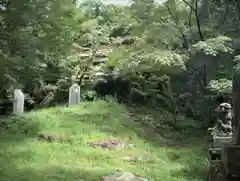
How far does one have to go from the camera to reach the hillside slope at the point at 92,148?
8008 millimetres

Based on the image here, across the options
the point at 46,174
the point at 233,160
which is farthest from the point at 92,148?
the point at 233,160

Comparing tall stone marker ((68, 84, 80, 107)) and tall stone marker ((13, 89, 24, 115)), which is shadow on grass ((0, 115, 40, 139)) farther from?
tall stone marker ((68, 84, 80, 107))

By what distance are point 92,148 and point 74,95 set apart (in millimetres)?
5084

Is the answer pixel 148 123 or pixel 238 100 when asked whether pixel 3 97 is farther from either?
pixel 238 100

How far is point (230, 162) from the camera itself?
4914 mm

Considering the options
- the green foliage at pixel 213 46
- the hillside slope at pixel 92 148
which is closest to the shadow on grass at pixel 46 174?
the hillside slope at pixel 92 148

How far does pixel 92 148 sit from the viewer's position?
400 inches

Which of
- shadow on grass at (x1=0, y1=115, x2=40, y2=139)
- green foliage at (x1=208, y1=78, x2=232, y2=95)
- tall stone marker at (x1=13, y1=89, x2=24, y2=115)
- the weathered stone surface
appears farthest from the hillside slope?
the weathered stone surface

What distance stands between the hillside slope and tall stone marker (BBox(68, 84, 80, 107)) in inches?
15.9

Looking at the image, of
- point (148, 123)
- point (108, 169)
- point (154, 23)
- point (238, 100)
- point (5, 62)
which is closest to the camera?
point (238, 100)

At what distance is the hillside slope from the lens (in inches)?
315

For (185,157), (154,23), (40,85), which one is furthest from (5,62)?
(40,85)

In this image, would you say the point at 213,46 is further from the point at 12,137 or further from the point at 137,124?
the point at 12,137

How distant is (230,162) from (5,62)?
3796 millimetres
